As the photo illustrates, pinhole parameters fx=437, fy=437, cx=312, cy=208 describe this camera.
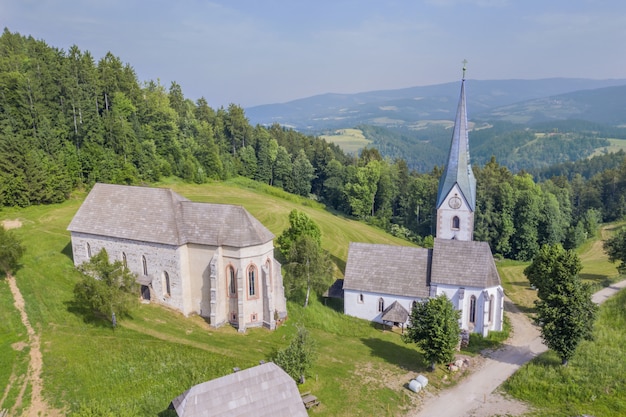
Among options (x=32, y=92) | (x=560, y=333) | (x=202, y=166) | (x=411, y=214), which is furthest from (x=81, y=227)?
(x=411, y=214)

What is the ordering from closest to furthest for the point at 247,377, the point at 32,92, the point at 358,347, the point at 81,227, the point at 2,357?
the point at 247,377 < the point at 2,357 < the point at 358,347 < the point at 81,227 < the point at 32,92

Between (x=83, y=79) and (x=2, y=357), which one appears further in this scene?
(x=83, y=79)

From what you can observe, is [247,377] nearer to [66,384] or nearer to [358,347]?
[66,384]

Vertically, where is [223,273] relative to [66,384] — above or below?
above

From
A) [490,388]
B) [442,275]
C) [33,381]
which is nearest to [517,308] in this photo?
[442,275]

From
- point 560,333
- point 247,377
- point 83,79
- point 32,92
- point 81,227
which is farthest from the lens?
point 83,79

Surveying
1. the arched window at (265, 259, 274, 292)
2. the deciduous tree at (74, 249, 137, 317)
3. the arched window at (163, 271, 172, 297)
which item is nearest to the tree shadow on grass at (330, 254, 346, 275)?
the arched window at (265, 259, 274, 292)

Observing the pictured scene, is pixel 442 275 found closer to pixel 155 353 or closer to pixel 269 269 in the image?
pixel 269 269
